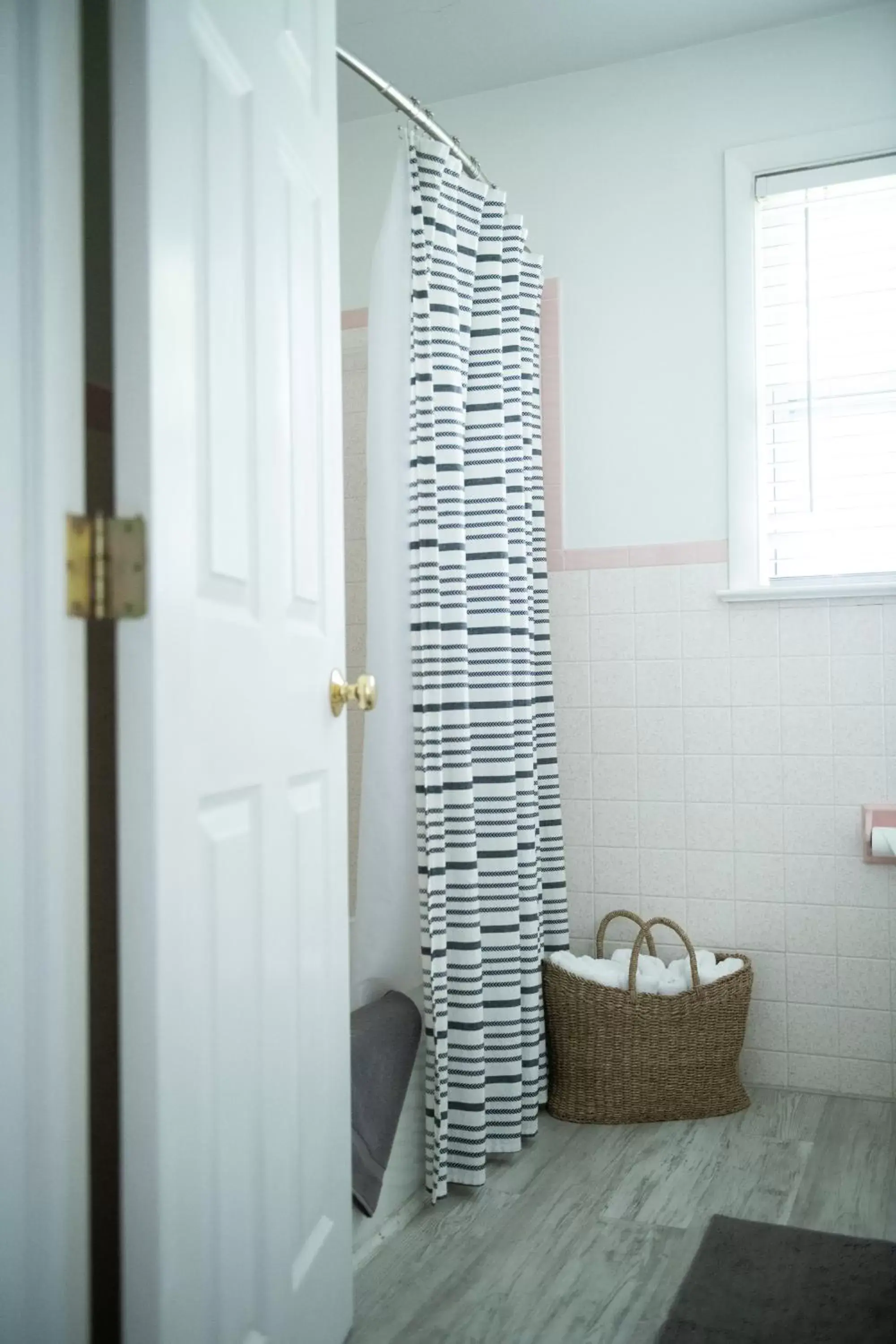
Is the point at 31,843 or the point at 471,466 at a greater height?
the point at 471,466

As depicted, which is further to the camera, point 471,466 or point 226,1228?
point 471,466

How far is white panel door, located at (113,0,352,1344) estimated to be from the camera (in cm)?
100

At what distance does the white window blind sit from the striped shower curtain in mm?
628

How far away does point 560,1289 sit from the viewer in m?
1.74

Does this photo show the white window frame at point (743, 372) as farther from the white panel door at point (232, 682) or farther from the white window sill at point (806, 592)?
the white panel door at point (232, 682)

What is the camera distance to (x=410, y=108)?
2.17 m

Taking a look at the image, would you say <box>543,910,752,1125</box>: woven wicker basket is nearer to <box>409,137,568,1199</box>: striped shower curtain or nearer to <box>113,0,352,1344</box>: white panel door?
<box>409,137,568,1199</box>: striped shower curtain

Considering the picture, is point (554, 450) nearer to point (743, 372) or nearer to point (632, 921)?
point (743, 372)

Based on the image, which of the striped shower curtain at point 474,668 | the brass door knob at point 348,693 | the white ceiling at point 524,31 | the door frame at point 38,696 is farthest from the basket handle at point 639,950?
the white ceiling at point 524,31

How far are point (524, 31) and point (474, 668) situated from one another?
1.60m

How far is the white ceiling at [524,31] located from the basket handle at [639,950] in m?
2.14

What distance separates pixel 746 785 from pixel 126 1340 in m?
2.01

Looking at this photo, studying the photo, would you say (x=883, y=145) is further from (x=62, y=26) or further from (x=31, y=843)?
(x=31, y=843)

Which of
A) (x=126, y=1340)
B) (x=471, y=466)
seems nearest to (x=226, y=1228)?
(x=126, y=1340)
